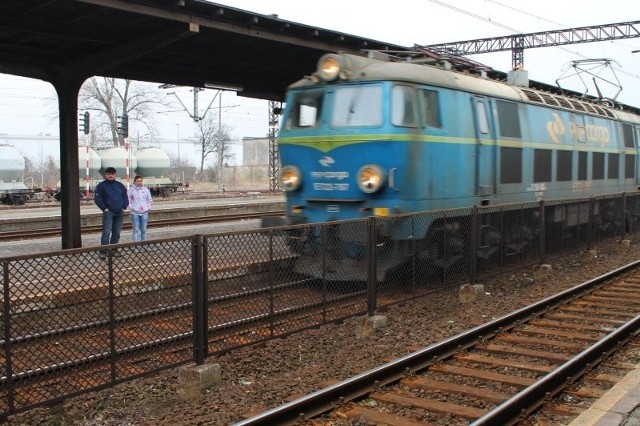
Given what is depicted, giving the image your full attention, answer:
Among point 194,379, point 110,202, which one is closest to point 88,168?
point 110,202

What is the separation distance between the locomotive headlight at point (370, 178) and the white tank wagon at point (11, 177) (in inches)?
1166

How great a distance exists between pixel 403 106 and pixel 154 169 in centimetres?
3328

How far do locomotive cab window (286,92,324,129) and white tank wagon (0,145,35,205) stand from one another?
27.9m

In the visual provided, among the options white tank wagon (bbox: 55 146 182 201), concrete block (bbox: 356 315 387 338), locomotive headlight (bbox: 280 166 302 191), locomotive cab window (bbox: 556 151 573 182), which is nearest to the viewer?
concrete block (bbox: 356 315 387 338)

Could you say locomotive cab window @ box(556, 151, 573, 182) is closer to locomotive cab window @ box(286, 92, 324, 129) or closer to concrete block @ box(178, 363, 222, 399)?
locomotive cab window @ box(286, 92, 324, 129)

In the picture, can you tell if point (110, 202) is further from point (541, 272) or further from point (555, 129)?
point (555, 129)

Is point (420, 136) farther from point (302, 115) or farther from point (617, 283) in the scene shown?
point (617, 283)

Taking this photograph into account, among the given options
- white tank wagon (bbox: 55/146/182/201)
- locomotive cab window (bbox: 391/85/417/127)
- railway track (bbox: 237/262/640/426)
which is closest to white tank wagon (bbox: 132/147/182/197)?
white tank wagon (bbox: 55/146/182/201)

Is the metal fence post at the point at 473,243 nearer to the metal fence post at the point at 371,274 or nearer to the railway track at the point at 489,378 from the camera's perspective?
the railway track at the point at 489,378

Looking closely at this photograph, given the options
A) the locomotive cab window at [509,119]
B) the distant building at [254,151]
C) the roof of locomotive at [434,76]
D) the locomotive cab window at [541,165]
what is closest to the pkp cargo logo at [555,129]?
the roof of locomotive at [434,76]

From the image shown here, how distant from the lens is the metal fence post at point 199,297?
6.21 m

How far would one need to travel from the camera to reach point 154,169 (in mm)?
41375

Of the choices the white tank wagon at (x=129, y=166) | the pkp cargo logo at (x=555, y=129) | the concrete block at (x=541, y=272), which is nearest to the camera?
the concrete block at (x=541, y=272)

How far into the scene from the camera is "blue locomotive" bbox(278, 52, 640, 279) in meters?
10.1
